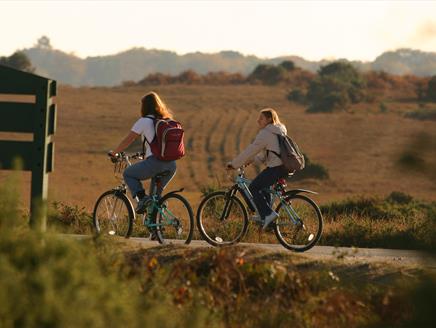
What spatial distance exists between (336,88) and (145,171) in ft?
215

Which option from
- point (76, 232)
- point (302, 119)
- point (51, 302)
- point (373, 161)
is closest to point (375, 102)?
point (302, 119)

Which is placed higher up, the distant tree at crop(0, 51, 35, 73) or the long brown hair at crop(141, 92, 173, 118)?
the distant tree at crop(0, 51, 35, 73)

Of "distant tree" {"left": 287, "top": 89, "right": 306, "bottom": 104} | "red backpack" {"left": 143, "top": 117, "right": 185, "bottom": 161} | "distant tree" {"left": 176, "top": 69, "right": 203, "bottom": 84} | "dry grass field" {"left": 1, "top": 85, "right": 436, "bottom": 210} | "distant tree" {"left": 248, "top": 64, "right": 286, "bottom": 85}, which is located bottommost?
"dry grass field" {"left": 1, "top": 85, "right": 436, "bottom": 210}

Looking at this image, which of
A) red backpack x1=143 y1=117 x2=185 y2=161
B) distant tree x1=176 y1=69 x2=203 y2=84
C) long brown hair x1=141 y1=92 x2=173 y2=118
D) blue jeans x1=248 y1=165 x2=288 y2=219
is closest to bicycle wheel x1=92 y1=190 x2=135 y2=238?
red backpack x1=143 y1=117 x2=185 y2=161

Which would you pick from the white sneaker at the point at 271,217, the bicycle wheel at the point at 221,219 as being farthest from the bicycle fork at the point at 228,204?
the white sneaker at the point at 271,217

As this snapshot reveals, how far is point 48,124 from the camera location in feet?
32.9

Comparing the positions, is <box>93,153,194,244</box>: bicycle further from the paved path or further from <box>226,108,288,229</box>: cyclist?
<box>226,108,288,229</box>: cyclist

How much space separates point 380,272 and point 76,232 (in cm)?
454

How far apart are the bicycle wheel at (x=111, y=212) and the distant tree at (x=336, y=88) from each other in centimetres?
5689

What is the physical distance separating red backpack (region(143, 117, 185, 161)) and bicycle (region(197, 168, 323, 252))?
34.6 inches

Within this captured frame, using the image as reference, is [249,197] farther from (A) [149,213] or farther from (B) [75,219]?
(B) [75,219]

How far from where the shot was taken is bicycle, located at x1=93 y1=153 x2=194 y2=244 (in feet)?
39.1

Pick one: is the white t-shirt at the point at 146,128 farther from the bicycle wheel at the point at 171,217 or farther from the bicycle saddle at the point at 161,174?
the bicycle wheel at the point at 171,217

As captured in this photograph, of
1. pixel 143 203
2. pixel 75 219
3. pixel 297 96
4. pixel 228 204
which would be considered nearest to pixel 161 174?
pixel 143 203
